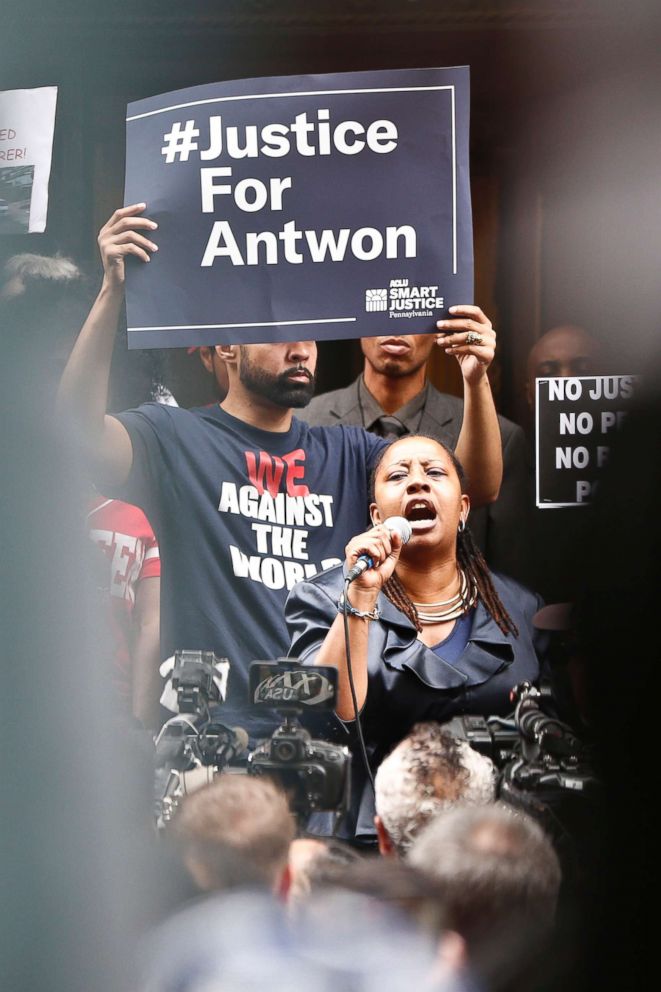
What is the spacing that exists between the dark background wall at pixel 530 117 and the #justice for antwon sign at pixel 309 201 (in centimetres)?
5

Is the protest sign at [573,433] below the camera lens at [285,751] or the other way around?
the other way around

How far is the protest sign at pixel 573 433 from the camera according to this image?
7.95 feet

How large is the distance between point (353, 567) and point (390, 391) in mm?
425

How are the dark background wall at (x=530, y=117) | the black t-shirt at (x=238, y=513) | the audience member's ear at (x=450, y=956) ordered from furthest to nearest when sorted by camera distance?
the black t-shirt at (x=238, y=513) < the dark background wall at (x=530, y=117) < the audience member's ear at (x=450, y=956)

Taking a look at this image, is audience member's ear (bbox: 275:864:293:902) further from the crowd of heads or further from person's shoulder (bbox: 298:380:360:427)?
person's shoulder (bbox: 298:380:360:427)

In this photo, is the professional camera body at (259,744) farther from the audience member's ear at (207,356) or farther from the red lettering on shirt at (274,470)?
the audience member's ear at (207,356)

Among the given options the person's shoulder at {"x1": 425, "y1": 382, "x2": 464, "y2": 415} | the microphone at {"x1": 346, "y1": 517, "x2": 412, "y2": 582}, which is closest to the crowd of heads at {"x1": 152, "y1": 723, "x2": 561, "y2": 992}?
the microphone at {"x1": 346, "y1": 517, "x2": 412, "y2": 582}

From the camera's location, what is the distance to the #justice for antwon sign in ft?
7.85

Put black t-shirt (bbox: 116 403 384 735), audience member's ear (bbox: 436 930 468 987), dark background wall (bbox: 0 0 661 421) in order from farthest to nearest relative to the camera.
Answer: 1. black t-shirt (bbox: 116 403 384 735)
2. dark background wall (bbox: 0 0 661 421)
3. audience member's ear (bbox: 436 930 468 987)

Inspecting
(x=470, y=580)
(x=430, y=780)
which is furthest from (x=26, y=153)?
(x=430, y=780)

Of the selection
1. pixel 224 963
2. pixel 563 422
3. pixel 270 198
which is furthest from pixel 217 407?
pixel 224 963

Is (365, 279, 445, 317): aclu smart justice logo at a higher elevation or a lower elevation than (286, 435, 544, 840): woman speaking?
higher

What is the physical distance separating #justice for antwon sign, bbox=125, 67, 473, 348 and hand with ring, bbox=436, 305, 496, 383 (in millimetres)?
34

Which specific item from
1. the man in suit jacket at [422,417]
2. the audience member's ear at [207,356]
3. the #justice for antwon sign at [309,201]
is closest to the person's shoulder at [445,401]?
the man in suit jacket at [422,417]
